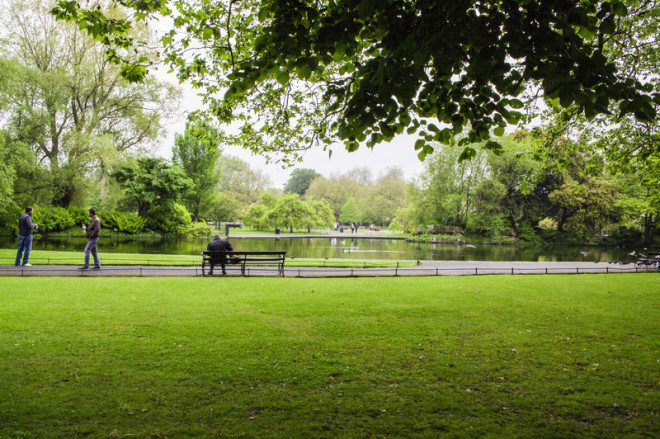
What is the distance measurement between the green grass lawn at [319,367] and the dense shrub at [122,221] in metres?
29.6

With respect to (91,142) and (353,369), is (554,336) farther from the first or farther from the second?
(91,142)

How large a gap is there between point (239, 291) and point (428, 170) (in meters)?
41.4

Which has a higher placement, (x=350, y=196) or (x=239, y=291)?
(x=350, y=196)

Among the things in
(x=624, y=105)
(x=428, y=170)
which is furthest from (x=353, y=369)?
(x=428, y=170)

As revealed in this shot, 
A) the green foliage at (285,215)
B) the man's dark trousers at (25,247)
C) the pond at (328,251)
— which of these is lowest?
the pond at (328,251)

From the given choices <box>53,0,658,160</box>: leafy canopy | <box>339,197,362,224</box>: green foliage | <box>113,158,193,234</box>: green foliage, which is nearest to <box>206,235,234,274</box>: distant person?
<box>53,0,658,160</box>: leafy canopy

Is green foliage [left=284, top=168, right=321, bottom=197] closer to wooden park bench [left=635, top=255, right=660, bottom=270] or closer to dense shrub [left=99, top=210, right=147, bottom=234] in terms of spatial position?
dense shrub [left=99, top=210, right=147, bottom=234]

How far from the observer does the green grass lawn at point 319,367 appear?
3.37 metres

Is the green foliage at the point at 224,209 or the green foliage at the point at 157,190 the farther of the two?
the green foliage at the point at 224,209

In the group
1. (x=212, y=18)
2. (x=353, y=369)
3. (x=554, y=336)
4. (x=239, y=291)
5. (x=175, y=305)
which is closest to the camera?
(x=353, y=369)

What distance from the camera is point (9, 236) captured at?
29656 millimetres

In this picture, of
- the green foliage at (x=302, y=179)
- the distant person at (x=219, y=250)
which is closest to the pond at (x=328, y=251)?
the distant person at (x=219, y=250)

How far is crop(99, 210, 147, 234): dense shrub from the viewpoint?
34903mm

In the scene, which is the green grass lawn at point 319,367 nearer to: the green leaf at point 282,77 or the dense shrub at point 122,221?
the green leaf at point 282,77
